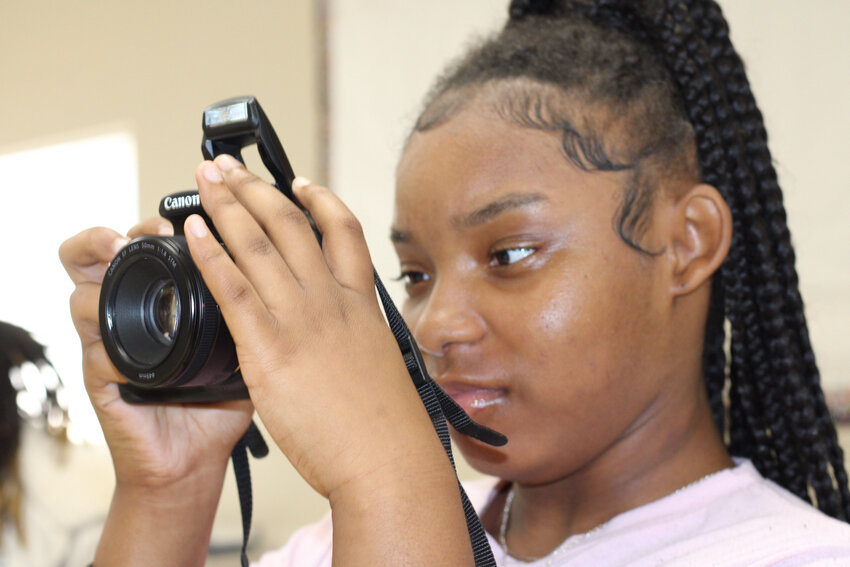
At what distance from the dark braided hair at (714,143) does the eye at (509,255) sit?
121 mm

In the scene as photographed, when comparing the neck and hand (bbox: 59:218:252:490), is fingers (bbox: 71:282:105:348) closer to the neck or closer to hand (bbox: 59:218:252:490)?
hand (bbox: 59:218:252:490)

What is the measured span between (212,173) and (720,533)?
1.60ft

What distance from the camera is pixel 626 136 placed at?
2.48 ft

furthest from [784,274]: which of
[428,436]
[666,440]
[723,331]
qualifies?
[428,436]

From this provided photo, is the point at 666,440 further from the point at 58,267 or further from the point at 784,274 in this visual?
the point at 58,267

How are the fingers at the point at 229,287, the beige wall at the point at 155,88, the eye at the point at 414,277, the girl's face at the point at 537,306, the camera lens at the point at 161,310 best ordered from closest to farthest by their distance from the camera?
the fingers at the point at 229,287 < the camera lens at the point at 161,310 < the girl's face at the point at 537,306 < the eye at the point at 414,277 < the beige wall at the point at 155,88

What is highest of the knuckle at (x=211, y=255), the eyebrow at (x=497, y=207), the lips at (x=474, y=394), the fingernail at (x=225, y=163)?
the fingernail at (x=225, y=163)

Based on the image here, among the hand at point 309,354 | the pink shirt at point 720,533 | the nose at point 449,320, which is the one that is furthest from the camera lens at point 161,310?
the pink shirt at point 720,533

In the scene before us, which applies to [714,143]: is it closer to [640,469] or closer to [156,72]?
[640,469]

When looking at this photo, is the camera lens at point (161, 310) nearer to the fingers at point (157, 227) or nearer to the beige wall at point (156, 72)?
the fingers at point (157, 227)

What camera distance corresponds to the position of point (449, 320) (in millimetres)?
720

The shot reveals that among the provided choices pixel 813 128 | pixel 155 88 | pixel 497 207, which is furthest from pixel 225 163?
pixel 155 88

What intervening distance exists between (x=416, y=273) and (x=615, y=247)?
203 millimetres

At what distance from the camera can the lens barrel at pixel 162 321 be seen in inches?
20.9
